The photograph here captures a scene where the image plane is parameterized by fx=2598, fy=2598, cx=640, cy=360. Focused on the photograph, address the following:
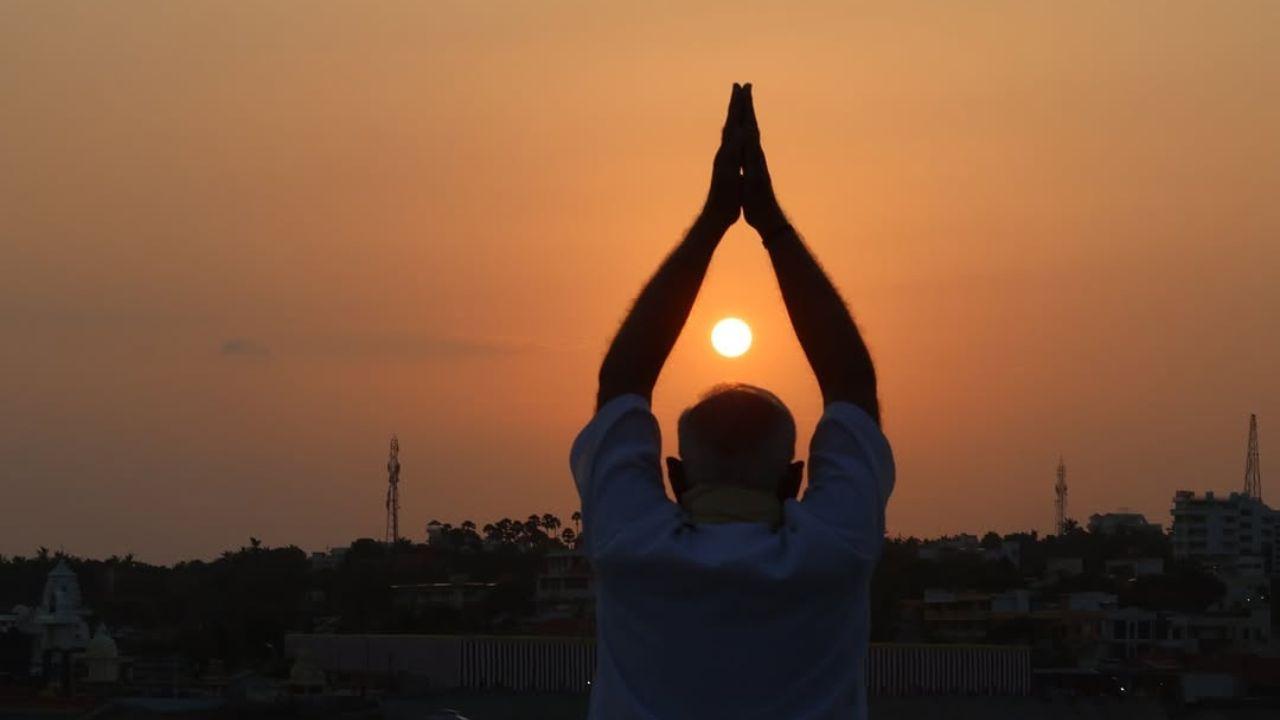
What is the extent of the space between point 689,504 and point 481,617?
98893 millimetres

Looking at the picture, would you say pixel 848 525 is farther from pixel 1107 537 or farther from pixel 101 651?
pixel 1107 537

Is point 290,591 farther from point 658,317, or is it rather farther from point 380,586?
point 658,317

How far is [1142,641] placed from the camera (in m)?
91.6

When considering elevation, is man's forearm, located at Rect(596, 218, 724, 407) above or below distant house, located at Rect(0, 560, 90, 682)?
above

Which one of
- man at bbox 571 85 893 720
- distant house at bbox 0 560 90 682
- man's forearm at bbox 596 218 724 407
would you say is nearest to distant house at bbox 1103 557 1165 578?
distant house at bbox 0 560 90 682

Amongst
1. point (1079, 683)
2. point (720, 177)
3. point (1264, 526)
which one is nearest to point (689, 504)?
point (720, 177)

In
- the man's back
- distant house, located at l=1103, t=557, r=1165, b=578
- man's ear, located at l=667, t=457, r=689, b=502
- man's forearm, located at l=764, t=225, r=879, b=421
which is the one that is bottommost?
distant house, located at l=1103, t=557, r=1165, b=578

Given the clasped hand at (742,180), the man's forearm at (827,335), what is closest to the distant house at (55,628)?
the clasped hand at (742,180)

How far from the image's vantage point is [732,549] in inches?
128

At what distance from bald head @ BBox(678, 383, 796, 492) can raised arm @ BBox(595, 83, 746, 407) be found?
0.12m

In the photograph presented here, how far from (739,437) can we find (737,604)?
0.22 m

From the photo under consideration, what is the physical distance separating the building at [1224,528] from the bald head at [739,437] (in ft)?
506

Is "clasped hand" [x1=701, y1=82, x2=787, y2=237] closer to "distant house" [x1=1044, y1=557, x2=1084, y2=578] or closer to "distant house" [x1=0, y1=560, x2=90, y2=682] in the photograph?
"distant house" [x1=0, y1=560, x2=90, y2=682]

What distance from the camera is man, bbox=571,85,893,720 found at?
3.25m
